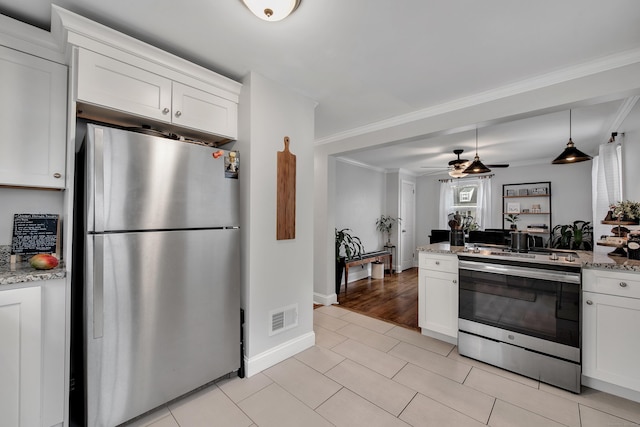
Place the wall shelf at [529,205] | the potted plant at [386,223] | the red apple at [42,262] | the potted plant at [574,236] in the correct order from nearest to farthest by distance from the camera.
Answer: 1. the red apple at [42,262]
2. the potted plant at [574,236]
3. the wall shelf at [529,205]
4. the potted plant at [386,223]

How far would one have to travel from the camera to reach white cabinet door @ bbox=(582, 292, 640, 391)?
185 cm

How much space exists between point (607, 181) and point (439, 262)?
116 inches

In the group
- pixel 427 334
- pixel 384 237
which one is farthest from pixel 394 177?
pixel 427 334

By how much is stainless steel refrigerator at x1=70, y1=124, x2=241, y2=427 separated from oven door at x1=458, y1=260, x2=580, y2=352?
2113 mm

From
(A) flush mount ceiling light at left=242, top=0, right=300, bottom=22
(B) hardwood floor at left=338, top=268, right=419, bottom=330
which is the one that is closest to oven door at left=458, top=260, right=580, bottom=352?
(B) hardwood floor at left=338, top=268, right=419, bottom=330

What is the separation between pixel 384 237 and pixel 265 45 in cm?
546

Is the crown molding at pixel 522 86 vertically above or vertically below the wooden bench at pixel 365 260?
above

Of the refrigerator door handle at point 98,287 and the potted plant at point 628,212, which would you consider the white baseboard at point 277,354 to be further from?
the potted plant at point 628,212

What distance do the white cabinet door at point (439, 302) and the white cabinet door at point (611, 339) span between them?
3.07ft

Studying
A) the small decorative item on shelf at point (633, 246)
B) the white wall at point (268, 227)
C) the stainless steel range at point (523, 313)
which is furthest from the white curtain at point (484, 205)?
the white wall at point (268, 227)

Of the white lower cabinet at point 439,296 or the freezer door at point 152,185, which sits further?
the white lower cabinet at point 439,296

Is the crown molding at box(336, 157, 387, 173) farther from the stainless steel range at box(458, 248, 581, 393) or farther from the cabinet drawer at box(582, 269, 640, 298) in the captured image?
the cabinet drawer at box(582, 269, 640, 298)

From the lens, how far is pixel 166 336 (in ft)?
5.77

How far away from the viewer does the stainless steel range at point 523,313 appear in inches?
80.3
